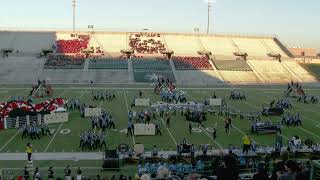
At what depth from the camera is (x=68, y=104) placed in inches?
1288

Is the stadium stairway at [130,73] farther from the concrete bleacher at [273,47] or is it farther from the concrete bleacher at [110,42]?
the concrete bleacher at [273,47]

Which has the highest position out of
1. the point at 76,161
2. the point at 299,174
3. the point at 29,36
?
the point at 29,36

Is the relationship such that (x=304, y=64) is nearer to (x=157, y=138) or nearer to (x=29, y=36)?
(x=29, y=36)

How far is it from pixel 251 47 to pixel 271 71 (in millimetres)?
13776

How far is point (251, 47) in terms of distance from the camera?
75.5 metres

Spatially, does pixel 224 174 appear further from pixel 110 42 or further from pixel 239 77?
pixel 110 42

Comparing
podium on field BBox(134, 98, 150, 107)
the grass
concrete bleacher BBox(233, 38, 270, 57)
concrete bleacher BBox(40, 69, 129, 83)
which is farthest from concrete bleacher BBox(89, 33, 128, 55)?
podium on field BBox(134, 98, 150, 107)

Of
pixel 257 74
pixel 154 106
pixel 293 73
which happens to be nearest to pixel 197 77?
pixel 257 74

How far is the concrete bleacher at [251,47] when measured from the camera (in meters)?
72.1

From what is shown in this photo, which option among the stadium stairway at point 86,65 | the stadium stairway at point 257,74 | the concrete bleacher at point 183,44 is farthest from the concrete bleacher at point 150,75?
the stadium stairway at point 257,74

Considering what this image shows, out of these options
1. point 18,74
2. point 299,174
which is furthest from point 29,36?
point 299,174

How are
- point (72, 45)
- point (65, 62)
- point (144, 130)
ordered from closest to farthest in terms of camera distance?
point (144, 130) → point (65, 62) → point (72, 45)

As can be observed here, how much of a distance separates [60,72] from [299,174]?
5225cm

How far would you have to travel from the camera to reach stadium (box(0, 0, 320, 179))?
17234 millimetres
